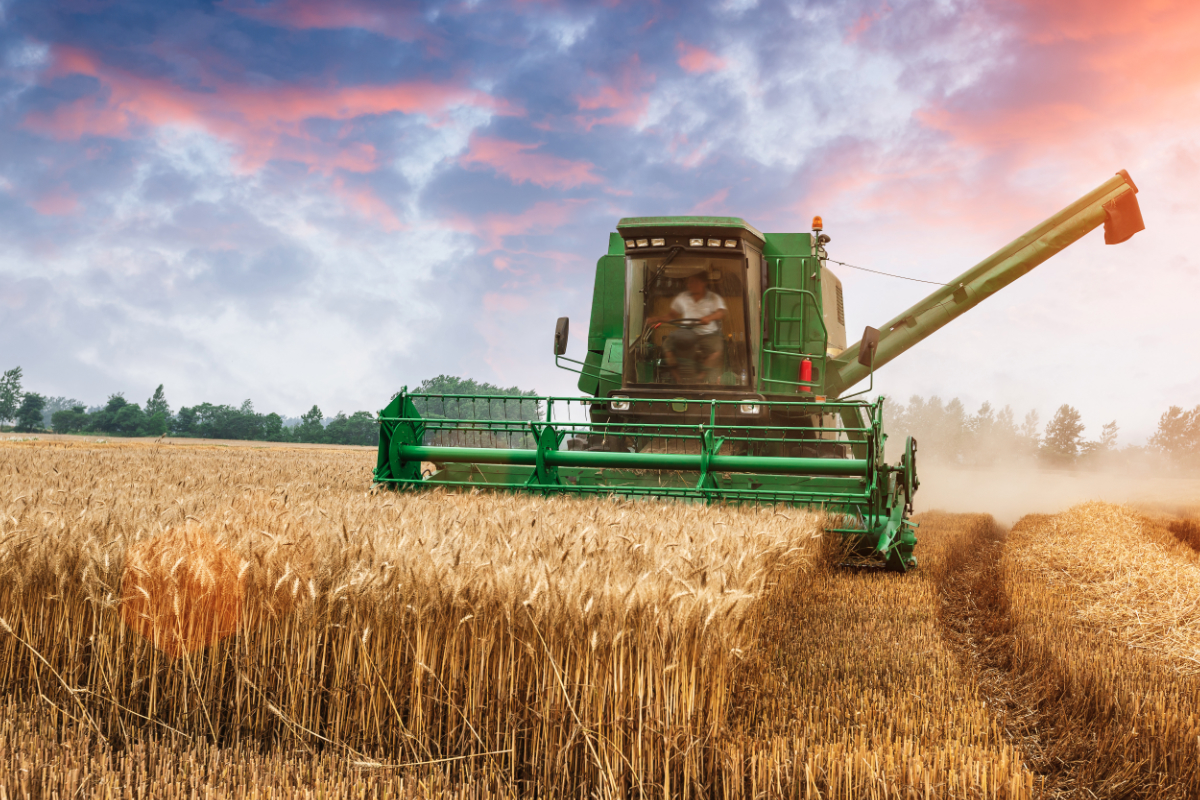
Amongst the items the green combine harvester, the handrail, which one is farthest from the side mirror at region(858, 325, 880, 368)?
the handrail

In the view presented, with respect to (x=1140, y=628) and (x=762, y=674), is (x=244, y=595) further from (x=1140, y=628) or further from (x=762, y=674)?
(x=1140, y=628)

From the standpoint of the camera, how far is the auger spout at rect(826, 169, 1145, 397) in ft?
31.2

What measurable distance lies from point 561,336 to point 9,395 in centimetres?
9768

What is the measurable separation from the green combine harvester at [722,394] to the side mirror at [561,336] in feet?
0.07

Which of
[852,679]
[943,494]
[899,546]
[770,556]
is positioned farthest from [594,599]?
[943,494]

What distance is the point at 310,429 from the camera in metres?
59.8

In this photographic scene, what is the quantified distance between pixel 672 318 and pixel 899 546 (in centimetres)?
301

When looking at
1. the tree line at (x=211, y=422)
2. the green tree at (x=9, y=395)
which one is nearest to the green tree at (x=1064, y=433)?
the tree line at (x=211, y=422)

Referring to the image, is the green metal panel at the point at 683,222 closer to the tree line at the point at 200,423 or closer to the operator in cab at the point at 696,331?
the operator in cab at the point at 696,331

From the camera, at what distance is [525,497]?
539 cm

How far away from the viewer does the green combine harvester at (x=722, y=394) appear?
6.15 meters

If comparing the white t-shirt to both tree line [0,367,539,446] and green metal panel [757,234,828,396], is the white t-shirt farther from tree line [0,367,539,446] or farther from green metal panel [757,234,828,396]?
tree line [0,367,539,446]

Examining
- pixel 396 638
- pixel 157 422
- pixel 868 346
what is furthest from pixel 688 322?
pixel 157 422

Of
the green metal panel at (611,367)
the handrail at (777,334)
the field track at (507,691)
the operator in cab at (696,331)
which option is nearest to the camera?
the field track at (507,691)
